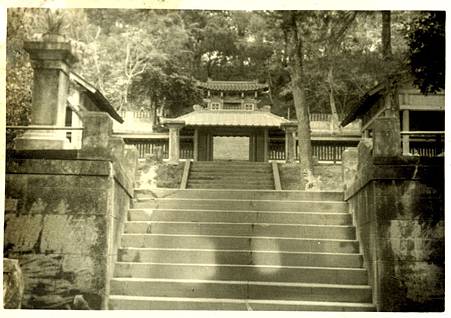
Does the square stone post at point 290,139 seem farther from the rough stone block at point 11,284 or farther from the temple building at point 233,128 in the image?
the rough stone block at point 11,284

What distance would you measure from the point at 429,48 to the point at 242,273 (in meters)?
3.54

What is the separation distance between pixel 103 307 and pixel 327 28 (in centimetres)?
464

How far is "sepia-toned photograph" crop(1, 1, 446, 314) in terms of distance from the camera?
5.21 meters

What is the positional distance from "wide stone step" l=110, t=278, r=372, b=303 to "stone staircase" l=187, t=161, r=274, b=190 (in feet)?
15.5

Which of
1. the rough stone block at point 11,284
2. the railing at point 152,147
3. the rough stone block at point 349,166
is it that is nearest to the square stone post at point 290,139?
the railing at point 152,147

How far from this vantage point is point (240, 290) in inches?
219

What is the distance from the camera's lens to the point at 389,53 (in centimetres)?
645

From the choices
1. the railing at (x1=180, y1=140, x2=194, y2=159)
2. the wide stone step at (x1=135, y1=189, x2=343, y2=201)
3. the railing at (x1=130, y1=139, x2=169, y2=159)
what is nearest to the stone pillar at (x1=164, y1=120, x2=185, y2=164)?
the railing at (x1=130, y1=139, x2=169, y2=159)

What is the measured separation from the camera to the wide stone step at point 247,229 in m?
6.36

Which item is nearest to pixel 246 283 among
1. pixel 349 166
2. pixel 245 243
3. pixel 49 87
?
pixel 245 243

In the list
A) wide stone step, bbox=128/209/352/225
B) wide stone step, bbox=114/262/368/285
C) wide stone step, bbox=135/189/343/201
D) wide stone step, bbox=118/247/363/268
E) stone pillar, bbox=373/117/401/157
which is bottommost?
wide stone step, bbox=114/262/368/285

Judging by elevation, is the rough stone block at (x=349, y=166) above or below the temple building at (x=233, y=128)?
below

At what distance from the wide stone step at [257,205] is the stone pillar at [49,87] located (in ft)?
5.29

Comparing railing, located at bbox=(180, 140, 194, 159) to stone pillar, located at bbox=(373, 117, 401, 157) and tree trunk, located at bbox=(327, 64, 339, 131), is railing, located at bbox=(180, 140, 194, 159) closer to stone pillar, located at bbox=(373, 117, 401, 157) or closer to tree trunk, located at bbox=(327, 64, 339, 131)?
tree trunk, located at bbox=(327, 64, 339, 131)
